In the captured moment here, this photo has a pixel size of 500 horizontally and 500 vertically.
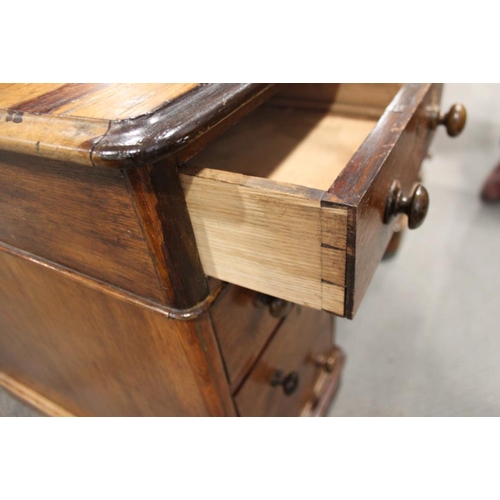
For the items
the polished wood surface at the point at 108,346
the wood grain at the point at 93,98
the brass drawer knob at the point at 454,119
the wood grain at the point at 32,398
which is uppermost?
the wood grain at the point at 93,98

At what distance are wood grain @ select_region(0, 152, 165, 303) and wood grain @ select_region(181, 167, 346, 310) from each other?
6 centimetres

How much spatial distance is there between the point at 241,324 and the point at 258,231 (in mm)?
196

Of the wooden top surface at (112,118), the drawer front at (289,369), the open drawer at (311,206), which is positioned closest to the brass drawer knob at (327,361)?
the drawer front at (289,369)

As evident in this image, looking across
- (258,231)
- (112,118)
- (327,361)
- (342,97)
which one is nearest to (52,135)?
(112,118)

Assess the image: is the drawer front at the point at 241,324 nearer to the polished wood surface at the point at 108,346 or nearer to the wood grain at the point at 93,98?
the polished wood surface at the point at 108,346

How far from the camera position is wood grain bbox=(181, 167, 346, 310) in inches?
12.7

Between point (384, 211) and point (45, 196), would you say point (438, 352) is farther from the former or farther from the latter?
point (45, 196)

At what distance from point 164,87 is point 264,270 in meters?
0.18

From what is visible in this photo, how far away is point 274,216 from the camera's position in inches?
13.2

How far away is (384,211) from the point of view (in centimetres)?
39

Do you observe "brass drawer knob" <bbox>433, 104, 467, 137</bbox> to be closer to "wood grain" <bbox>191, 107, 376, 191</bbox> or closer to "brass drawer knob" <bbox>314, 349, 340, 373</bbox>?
"wood grain" <bbox>191, 107, 376, 191</bbox>

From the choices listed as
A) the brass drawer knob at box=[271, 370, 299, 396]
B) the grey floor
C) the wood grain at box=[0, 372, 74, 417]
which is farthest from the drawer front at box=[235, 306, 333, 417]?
the wood grain at box=[0, 372, 74, 417]

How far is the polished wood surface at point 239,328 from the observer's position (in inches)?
18.5

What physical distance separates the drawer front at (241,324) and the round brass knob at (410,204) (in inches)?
7.3
